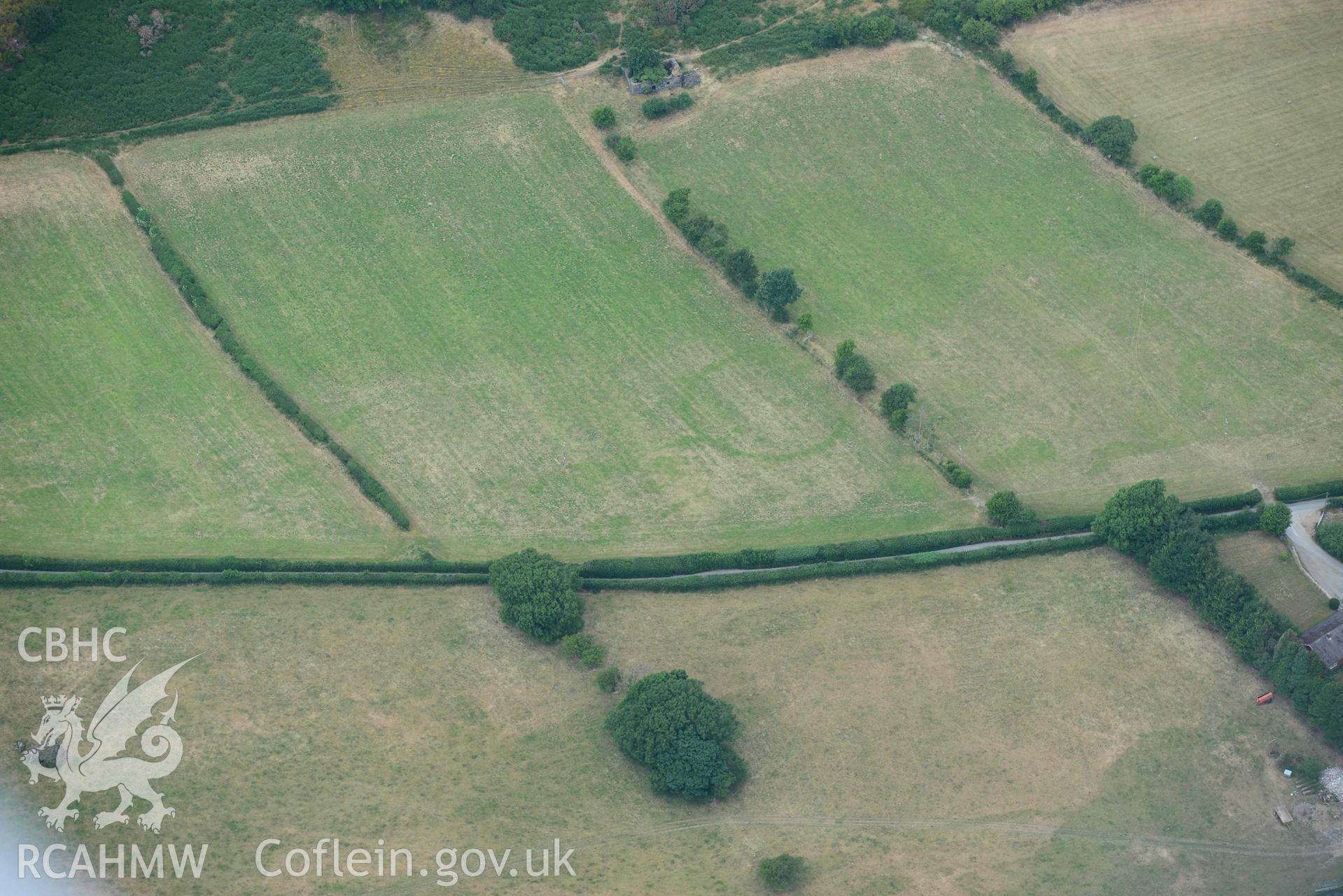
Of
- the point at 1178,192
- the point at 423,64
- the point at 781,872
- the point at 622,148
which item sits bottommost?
the point at 781,872

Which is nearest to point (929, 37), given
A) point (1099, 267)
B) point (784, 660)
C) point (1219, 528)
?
point (1099, 267)

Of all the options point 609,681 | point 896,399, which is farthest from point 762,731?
point 896,399

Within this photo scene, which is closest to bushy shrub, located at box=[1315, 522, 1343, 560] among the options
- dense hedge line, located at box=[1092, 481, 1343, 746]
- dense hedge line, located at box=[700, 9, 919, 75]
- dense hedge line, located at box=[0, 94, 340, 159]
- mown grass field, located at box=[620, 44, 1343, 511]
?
mown grass field, located at box=[620, 44, 1343, 511]

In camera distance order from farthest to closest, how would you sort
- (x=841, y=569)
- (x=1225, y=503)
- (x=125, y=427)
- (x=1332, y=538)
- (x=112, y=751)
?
(x=125, y=427)
(x=1225, y=503)
(x=1332, y=538)
(x=841, y=569)
(x=112, y=751)

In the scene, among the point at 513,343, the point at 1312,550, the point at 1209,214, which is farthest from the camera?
the point at 1209,214

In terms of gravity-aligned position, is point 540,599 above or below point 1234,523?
above

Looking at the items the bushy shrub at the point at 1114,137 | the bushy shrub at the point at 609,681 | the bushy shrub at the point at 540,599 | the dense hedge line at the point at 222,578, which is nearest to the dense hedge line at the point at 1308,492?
the bushy shrub at the point at 1114,137

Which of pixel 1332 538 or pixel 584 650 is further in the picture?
pixel 1332 538

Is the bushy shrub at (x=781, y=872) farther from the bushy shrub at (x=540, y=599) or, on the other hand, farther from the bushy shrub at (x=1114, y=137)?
the bushy shrub at (x=1114, y=137)

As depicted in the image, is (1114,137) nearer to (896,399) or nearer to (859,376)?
(859,376)
